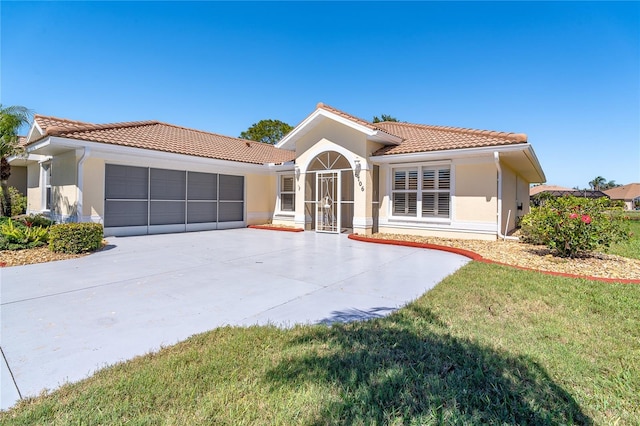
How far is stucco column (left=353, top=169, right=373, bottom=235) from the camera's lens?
13773mm

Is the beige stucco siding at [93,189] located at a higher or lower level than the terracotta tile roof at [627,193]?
lower

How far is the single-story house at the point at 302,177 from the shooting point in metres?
12.0

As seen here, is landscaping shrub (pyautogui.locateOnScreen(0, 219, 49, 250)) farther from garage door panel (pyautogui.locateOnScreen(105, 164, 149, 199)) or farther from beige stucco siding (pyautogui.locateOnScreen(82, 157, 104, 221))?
garage door panel (pyautogui.locateOnScreen(105, 164, 149, 199))

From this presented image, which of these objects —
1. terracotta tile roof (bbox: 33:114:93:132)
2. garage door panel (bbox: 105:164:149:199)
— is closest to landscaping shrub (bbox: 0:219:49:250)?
garage door panel (bbox: 105:164:149:199)

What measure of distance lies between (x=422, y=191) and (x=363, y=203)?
8.66ft

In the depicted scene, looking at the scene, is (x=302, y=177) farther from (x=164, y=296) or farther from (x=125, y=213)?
(x=164, y=296)

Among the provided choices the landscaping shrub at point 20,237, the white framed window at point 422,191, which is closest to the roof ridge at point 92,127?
the landscaping shrub at point 20,237

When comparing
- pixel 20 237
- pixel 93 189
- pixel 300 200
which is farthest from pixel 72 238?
pixel 300 200

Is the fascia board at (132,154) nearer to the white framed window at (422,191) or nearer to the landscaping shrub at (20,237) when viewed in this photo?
the landscaping shrub at (20,237)

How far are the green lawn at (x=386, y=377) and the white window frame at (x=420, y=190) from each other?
8360 millimetres

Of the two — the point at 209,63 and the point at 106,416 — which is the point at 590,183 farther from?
the point at 106,416

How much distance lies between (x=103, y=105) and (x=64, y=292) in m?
15.8

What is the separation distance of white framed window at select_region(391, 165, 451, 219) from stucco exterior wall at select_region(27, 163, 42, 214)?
22001 millimetres

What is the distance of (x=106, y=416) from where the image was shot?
93.8 inches
